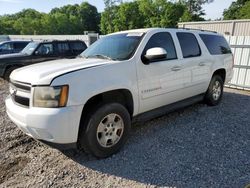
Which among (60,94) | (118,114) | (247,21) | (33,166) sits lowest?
(33,166)

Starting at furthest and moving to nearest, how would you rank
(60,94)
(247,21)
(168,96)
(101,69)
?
1. (247,21)
2. (168,96)
3. (101,69)
4. (60,94)

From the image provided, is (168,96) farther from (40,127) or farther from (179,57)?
(40,127)

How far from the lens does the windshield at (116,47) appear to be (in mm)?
3906

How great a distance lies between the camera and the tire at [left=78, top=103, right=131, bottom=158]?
3.30m

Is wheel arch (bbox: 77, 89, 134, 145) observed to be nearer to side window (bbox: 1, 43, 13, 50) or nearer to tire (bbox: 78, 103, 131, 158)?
tire (bbox: 78, 103, 131, 158)

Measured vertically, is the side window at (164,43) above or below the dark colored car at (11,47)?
above

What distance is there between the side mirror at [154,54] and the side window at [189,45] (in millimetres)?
1071

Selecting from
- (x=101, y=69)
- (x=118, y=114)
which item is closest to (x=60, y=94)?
(x=101, y=69)

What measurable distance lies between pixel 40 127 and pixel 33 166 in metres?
0.80

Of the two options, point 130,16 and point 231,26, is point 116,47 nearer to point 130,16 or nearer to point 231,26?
point 231,26

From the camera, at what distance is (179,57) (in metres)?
4.58

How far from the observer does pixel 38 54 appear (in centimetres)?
994

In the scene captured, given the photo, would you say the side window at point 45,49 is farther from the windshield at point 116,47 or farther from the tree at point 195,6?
the tree at point 195,6

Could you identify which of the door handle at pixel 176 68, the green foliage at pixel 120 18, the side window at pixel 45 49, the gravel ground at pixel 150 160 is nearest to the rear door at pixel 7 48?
the side window at pixel 45 49
